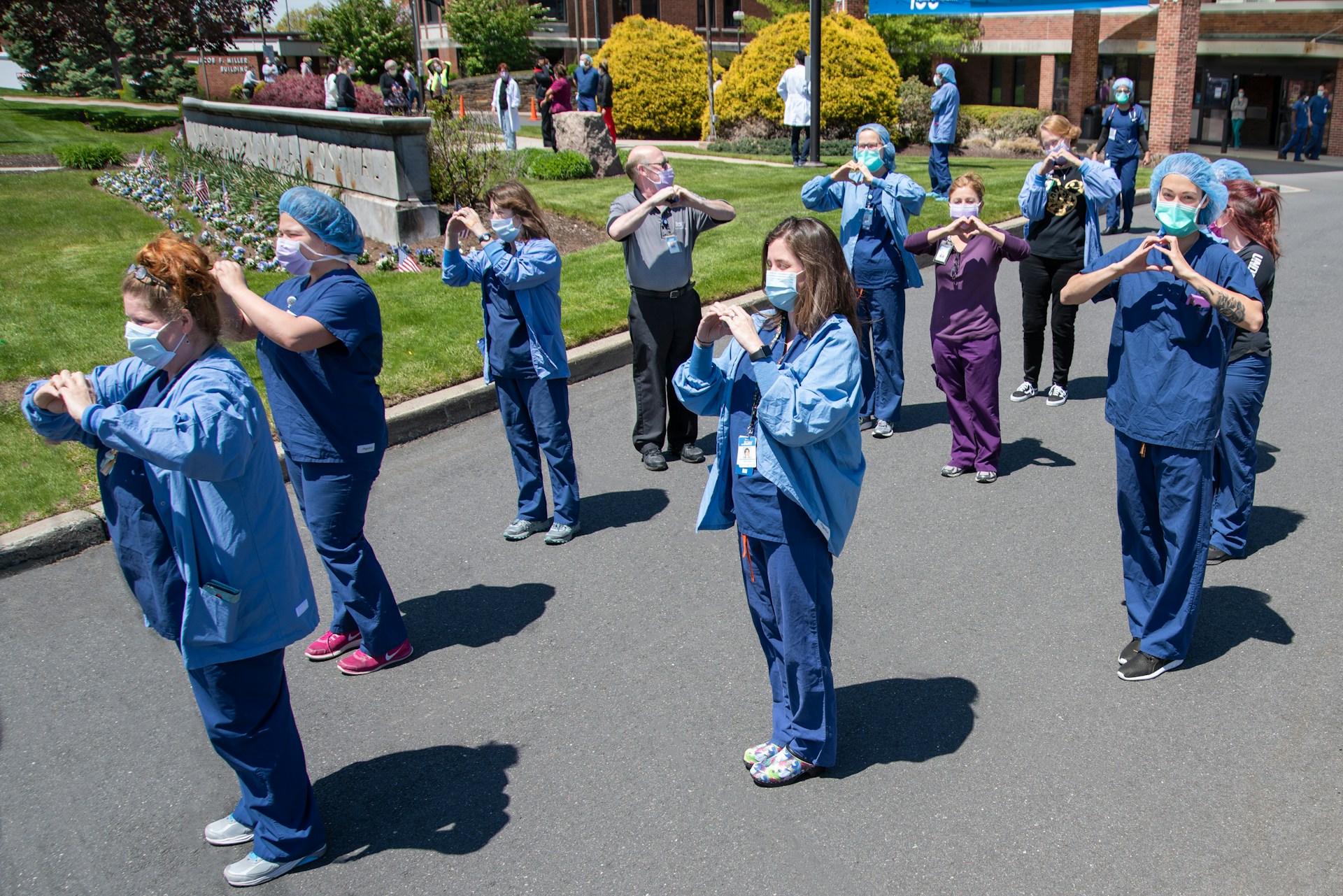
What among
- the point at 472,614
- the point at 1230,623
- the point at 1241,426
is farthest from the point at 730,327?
the point at 1241,426

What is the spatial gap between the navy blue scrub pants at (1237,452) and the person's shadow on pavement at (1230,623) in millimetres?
399

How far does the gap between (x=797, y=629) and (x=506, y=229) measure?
3013 millimetres

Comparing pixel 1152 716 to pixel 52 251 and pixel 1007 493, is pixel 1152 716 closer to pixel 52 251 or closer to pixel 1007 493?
pixel 1007 493

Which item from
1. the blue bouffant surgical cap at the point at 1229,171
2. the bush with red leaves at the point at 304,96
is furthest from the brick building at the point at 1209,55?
the blue bouffant surgical cap at the point at 1229,171

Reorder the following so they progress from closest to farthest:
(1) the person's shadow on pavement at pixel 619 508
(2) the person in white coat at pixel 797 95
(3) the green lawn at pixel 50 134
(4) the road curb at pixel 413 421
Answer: (4) the road curb at pixel 413 421 < (1) the person's shadow on pavement at pixel 619 508 < (2) the person in white coat at pixel 797 95 < (3) the green lawn at pixel 50 134

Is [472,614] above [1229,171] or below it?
below

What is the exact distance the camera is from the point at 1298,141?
91.7 ft

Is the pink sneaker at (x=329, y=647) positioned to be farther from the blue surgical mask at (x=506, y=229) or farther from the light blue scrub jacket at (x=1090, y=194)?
the light blue scrub jacket at (x=1090, y=194)

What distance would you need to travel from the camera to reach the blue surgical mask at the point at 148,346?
323cm

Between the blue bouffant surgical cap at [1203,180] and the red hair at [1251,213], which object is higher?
the blue bouffant surgical cap at [1203,180]

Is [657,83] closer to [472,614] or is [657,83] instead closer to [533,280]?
[533,280]

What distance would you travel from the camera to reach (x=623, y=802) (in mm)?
3842

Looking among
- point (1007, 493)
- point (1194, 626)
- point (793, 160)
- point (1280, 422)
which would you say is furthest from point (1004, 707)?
point (793, 160)

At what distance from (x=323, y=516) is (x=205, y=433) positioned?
1419mm
